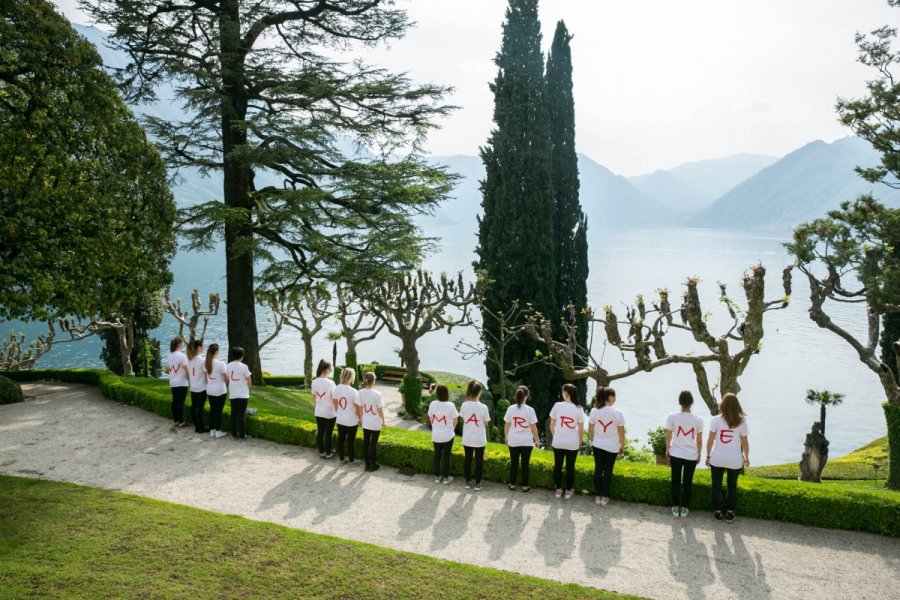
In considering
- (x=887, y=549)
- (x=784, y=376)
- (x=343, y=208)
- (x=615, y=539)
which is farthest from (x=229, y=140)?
(x=784, y=376)

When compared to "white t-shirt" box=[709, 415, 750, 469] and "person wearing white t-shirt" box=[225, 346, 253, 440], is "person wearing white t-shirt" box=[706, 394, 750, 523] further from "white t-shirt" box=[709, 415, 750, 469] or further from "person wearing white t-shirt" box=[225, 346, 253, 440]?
"person wearing white t-shirt" box=[225, 346, 253, 440]

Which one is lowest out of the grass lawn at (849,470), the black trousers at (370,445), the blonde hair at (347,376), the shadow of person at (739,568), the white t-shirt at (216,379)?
the grass lawn at (849,470)

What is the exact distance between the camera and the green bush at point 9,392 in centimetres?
1526

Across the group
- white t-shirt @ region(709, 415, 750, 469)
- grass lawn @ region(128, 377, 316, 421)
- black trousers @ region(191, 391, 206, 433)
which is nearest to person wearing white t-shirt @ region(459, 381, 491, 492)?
white t-shirt @ region(709, 415, 750, 469)

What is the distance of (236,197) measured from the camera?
1795 cm

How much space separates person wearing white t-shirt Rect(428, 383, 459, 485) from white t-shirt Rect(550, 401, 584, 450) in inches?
61.5

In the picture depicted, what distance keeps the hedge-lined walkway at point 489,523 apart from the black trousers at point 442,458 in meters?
0.28

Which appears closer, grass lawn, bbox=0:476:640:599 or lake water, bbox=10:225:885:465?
grass lawn, bbox=0:476:640:599

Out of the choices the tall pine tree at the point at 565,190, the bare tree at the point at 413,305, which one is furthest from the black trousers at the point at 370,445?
the tall pine tree at the point at 565,190

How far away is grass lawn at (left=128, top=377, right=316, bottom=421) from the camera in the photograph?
46.8 ft

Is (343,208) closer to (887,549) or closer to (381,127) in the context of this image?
(381,127)

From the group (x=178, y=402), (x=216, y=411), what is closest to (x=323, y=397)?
(x=216, y=411)

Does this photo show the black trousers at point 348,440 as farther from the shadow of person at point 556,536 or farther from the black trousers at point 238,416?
the shadow of person at point 556,536

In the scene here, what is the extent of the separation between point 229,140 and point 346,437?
1116 centimetres
